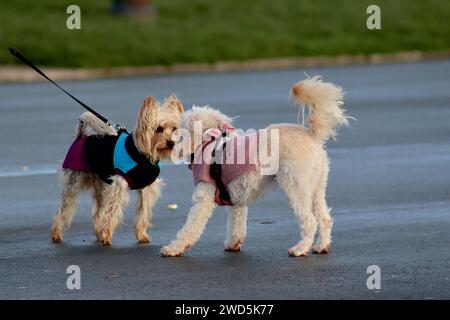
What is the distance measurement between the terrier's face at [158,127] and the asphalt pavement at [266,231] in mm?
784

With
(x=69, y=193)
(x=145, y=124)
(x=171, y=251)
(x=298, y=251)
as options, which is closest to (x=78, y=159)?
(x=69, y=193)

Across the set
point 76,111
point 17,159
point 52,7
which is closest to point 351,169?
point 17,159

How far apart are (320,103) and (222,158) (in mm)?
Answer: 853

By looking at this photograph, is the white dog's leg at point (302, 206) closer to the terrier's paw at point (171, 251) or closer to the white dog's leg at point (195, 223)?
the white dog's leg at point (195, 223)

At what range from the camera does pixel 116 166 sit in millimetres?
9898

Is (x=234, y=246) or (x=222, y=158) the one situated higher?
(x=222, y=158)

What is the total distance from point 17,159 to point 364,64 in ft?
59.3

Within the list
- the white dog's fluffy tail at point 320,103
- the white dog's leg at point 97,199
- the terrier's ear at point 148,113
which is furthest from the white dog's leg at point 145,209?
the white dog's fluffy tail at point 320,103

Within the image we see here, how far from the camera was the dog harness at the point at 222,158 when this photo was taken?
30.1ft

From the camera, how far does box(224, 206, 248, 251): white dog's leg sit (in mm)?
9398

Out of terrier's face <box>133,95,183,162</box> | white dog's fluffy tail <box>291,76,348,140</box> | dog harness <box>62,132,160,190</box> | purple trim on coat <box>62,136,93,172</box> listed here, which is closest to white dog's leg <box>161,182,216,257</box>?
terrier's face <box>133,95,183,162</box>

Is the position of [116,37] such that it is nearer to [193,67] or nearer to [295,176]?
[193,67]

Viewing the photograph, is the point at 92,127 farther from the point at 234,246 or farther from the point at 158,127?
the point at 234,246

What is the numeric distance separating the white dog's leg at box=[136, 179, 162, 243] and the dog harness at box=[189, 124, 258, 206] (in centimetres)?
84
